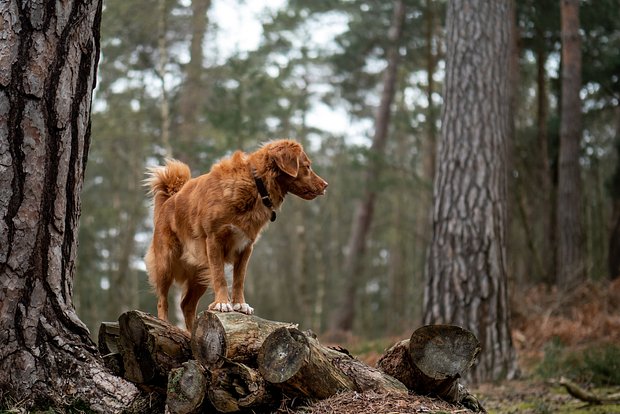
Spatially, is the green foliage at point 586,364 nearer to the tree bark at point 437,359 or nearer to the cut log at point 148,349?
the tree bark at point 437,359

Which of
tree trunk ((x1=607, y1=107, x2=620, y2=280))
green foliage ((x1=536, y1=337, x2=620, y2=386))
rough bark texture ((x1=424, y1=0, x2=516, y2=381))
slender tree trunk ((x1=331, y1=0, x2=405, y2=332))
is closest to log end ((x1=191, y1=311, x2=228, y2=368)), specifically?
rough bark texture ((x1=424, y1=0, x2=516, y2=381))

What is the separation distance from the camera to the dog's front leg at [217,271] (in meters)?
5.16

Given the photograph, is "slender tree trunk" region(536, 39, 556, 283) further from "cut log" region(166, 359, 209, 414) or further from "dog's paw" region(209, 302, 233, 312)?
"cut log" region(166, 359, 209, 414)

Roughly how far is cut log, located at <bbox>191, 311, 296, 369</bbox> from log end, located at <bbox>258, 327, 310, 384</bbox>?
167 millimetres

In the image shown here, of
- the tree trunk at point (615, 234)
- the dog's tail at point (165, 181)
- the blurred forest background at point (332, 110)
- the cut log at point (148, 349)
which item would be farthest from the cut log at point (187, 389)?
the tree trunk at point (615, 234)

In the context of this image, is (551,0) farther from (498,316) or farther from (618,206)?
(498,316)

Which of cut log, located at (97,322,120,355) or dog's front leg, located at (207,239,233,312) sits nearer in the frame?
cut log, located at (97,322,120,355)

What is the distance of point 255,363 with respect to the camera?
167 inches

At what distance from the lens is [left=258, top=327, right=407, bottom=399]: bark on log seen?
4031 millimetres

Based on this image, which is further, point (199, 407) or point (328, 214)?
point (328, 214)

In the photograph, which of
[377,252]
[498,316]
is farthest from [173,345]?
[377,252]

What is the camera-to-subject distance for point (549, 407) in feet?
22.0

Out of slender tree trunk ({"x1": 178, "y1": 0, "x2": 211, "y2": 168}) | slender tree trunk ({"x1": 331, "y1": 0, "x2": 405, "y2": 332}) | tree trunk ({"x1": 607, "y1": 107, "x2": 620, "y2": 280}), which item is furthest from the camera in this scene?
slender tree trunk ({"x1": 331, "y1": 0, "x2": 405, "y2": 332})

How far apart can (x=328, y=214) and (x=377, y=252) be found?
5.10 metres
